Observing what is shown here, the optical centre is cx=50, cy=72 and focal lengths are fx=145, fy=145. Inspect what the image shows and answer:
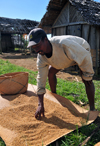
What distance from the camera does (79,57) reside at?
195cm

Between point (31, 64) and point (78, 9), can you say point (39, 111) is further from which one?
point (31, 64)

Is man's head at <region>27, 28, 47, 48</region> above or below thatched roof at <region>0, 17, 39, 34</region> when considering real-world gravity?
below

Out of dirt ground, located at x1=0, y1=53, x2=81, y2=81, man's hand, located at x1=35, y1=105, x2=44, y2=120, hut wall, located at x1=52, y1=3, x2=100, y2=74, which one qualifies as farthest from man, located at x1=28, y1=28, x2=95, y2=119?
hut wall, located at x1=52, y1=3, x2=100, y2=74

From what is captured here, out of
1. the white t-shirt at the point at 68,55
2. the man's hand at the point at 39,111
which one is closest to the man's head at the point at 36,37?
the white t-shirt at the point at 68,55

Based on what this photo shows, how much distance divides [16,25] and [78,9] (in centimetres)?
1065

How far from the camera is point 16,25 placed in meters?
14.9

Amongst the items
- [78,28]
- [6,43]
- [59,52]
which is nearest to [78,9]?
[78,28]

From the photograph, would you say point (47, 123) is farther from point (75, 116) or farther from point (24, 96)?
point (24, 96)

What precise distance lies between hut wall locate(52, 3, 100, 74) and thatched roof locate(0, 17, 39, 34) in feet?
27.6

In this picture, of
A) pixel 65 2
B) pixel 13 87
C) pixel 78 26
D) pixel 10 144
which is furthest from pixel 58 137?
pixel 65 2

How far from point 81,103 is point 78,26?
421 centimetres

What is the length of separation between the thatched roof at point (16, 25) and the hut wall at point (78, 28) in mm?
8411

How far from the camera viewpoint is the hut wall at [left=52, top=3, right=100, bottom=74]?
19.5 ft

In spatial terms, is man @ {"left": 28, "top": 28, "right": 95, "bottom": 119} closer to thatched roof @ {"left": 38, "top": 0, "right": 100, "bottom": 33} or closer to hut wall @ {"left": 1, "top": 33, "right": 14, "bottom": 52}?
thatched roof @ {"left": 38, "top": 0, "right": 100, "bottom": 33}
